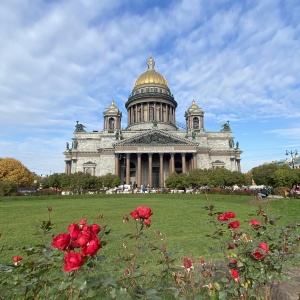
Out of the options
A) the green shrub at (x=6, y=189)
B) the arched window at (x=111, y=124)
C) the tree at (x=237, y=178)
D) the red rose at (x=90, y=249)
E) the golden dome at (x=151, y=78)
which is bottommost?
the red rose at (x=90, y=249)

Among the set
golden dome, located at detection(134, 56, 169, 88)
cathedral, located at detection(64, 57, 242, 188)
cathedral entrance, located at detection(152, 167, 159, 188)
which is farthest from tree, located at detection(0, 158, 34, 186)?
golden dome, located at detection(134, 56, 169, 88)

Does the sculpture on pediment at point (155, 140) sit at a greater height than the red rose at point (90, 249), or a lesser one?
greater

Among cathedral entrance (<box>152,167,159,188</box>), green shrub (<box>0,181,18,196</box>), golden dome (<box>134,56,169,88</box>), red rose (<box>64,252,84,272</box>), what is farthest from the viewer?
golden dome (<box>134,56,169,88</box>)

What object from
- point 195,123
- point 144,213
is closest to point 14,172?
point 195,123

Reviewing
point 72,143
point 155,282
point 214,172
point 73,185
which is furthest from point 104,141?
point 155,282

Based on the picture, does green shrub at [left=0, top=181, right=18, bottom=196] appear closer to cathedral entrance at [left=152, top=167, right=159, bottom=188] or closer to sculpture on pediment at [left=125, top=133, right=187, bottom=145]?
sculpture on pediment at [left=125, top=133, right=187, bottom=145]

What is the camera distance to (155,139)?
181ft

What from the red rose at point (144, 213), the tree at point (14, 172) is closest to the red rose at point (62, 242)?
the red rose at point (144, 213)

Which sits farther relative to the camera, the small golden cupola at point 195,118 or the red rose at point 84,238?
the small golden cupola at point 195,118

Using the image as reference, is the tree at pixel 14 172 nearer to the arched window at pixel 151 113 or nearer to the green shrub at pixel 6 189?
the green shrub at pixel 6 189

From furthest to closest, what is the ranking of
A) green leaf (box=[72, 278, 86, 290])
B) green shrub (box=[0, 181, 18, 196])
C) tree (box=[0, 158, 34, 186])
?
tree (box=[0, 158, 34, 186]) → green shrub (box=[0, 181, 18, 196]) → green leaf (box=[72, 278, 86, 290])

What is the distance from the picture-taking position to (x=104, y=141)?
6062 cm

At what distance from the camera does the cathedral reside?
54.4 meters

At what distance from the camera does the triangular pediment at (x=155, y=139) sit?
54500 mm
